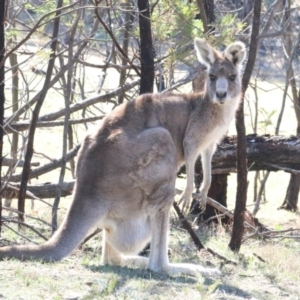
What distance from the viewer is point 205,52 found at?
6.82m

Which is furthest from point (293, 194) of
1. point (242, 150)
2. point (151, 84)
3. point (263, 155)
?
point (151, 84)

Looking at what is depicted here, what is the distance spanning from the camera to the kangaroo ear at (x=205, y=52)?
6723mm

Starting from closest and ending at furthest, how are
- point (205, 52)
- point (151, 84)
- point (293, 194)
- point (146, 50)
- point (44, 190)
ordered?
point (205, 52)
point (146, 50)
point (151, 84)
point (44, 190)
point (293, 194)

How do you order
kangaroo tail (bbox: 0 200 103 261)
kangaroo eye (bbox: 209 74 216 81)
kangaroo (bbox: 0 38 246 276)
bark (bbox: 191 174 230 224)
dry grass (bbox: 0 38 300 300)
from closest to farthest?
1. dry grass (bbox: 0 38 300 300)
2. kangaroo tail (bbox: 0 200 103 261)
3. kangaroo (bbox: 0 38 246 276)
4. kangaroo eye (bbox: 209 74 216 81)
5. bark (bbox: 191 174 230 224)

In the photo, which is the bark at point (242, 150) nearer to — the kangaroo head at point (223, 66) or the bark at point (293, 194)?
the kangaroo head at point (223, 66)

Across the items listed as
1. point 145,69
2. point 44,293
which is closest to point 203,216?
point 145,69

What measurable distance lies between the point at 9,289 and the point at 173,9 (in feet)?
12.4

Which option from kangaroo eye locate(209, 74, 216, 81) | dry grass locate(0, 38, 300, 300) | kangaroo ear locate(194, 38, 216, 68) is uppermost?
kangaroo ear locate(194, 38, 216, 68)

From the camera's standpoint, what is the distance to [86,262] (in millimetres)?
6406

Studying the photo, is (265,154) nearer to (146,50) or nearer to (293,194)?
(146,50)

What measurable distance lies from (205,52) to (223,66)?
8.4 inches

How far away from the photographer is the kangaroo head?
22.1 ft

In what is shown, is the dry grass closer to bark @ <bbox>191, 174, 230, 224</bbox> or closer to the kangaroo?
the kangaroo

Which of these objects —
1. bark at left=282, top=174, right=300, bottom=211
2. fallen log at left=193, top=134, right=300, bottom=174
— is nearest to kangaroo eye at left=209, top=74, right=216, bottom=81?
fallen log at left=193, top=134, right=300, bottom=174
